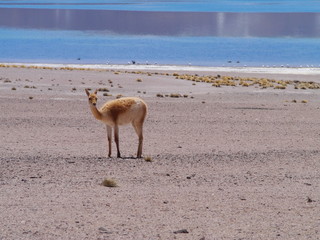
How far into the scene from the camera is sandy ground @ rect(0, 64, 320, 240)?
28.2ft

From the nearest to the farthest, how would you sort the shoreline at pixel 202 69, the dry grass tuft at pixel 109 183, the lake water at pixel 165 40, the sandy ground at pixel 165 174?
1. the sandy ground at pixel 165 174
2. the dry grass tuft at pixel 109 183
3. the shoreline at pixel 202 69
4. the lake water at pixel 165 40

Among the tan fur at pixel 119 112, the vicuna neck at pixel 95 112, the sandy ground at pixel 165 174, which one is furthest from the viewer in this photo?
the tan fur at pixel 119 112

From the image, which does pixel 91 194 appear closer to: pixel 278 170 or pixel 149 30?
pixel 278 170

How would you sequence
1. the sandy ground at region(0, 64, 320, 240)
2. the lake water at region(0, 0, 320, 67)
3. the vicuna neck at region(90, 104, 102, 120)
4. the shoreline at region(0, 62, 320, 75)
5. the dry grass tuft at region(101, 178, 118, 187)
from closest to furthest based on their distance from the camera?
the sandy ground at region(0, 64, 320, 240) → the dry grass tuft at region(101, 178, 118, 187) → the vicuna neck at region(90, 104, 102, 120) → the shoreline at region(0, 62, 320, 75) → the lake water at region(0, 0, 320, 67)

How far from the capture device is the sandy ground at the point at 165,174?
28.2 feet

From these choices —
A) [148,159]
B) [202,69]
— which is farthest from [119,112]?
[202,69]

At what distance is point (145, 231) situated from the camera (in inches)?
328

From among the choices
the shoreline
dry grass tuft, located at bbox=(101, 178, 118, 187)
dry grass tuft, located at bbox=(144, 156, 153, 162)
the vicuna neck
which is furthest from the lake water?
dry grass tuft, located at bbox=(101, 178, 118, 187)

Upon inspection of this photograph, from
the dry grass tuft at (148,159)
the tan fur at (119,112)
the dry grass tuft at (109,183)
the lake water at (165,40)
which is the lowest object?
the lake water at (165,40)

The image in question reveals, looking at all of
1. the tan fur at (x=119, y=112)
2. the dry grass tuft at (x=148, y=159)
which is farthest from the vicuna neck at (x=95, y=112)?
the dry grass tuft at (x=148, y=159)

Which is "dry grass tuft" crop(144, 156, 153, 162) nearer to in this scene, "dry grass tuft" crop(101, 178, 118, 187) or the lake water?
"dry grass tuft" crop(101, 178, 118, 187)

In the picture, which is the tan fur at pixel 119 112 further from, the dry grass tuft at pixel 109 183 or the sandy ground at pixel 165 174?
the dry grass tuft at pixel 109 183

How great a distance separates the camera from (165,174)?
1210 centimetres

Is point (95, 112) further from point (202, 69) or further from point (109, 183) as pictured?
point (202, 69)
